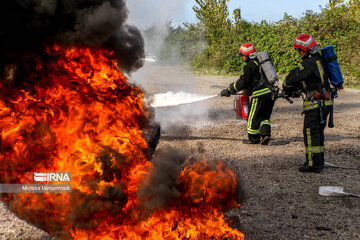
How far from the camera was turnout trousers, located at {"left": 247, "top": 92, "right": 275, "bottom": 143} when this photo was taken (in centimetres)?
609

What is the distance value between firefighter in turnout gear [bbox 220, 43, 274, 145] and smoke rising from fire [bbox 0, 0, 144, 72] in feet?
12.1

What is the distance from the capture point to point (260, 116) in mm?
6199

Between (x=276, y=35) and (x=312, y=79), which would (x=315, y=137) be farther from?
(x=276, y=35)

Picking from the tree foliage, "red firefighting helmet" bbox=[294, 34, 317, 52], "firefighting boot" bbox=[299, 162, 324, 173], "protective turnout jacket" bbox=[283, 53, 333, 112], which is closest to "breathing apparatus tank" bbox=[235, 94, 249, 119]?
"protective turnout jacket" bbox=[283, 53, 333, 112]

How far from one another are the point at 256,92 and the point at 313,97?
1.51 m

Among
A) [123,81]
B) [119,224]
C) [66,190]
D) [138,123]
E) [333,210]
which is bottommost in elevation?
[333,210]

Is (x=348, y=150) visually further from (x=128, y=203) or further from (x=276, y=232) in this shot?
(x=128, y=203)

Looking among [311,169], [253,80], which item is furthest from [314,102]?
[253,80]

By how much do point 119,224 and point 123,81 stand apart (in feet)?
4.16

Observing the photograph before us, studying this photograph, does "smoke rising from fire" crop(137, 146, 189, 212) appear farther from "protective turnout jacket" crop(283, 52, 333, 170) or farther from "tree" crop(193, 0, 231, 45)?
"tree" crop(193, 0, 231, 45)

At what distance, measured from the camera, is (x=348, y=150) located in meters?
5.80

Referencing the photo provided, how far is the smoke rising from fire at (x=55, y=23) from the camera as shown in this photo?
95.0 inches

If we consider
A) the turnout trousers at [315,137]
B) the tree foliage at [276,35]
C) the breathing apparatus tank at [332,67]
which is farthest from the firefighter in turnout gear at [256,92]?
the tree foliage at [276,35]

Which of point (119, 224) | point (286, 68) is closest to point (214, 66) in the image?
point (286, 68)
